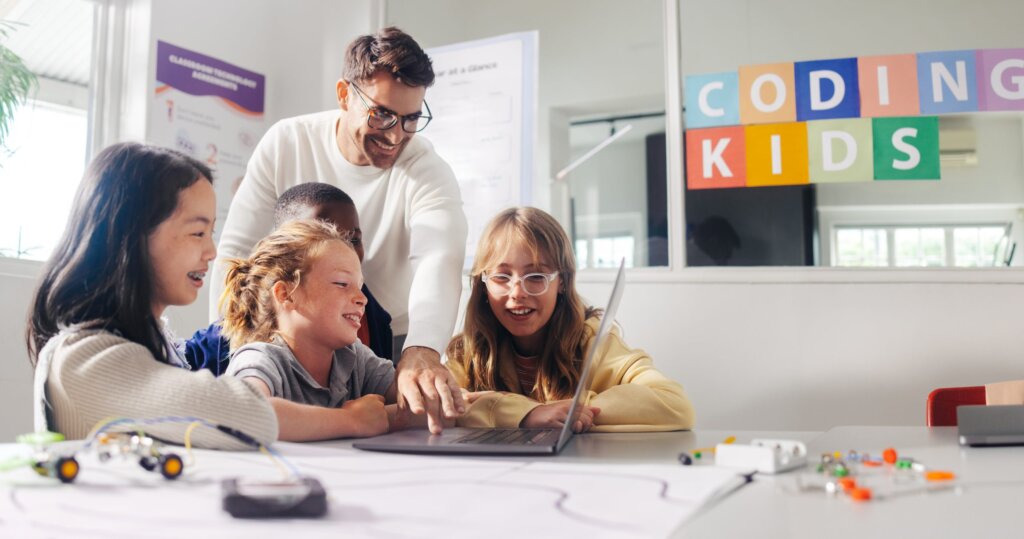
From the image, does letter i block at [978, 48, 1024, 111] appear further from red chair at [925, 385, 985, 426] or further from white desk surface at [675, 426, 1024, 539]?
white desk surface at [675, 426, 1024, 539]

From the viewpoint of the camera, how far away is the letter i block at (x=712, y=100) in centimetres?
284

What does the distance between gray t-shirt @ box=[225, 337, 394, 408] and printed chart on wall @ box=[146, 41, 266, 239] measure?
175cm

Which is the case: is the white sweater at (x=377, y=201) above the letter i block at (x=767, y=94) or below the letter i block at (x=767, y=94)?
below

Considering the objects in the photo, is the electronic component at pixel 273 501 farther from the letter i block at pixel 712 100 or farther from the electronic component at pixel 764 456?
the letter i block at pixel 712 100

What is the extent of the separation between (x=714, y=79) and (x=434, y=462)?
238cm

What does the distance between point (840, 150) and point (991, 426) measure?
1.87 metres

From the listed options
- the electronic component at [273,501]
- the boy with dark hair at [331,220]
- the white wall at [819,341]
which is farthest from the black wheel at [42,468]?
the white wall at [819,341]

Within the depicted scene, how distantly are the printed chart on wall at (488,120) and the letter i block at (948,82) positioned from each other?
4.11ft

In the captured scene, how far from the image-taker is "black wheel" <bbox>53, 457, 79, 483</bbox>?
0.60 meters

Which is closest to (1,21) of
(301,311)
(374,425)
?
(301,311)

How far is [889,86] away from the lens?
2682mm

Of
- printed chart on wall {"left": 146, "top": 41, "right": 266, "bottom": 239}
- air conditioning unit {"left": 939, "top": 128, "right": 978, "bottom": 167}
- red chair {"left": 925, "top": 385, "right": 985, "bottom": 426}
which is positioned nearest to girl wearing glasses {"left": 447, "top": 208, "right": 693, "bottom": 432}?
red chair {"left": 925, "top": 385, "right": 985, "bottom": 426}

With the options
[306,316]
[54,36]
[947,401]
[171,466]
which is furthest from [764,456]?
[54,36]

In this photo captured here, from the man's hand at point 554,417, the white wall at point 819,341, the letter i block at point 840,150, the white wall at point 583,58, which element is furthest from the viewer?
the white wall at point 583,58
